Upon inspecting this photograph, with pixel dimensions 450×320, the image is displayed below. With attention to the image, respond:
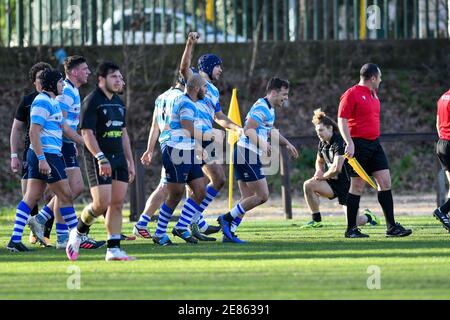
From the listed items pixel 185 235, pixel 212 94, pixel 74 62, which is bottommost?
pixel 185 235

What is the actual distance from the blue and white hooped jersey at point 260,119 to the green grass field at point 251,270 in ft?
3.90

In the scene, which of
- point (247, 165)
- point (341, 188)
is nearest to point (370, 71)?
point (247, 165)

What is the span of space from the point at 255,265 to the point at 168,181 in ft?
8.99

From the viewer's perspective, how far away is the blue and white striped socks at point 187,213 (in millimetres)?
14812

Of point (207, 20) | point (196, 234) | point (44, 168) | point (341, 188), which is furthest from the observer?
point (207, 20)

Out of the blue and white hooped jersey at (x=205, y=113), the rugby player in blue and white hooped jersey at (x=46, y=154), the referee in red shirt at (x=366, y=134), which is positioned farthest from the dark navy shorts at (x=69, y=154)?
the referee in red shirt at (x=366, y=134)

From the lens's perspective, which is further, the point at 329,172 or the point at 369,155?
the point at 329,172

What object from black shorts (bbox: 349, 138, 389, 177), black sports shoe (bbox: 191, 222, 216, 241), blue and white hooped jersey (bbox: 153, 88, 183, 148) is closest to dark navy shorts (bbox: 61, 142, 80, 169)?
blue and white hooped jersey (bbox: 153, 88, 183, 148)

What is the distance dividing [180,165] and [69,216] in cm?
141

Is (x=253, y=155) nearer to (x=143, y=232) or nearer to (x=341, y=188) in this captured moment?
(x=143, y=232)

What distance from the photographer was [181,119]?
1430 centimetres

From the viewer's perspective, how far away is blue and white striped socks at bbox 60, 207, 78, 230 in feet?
46.6

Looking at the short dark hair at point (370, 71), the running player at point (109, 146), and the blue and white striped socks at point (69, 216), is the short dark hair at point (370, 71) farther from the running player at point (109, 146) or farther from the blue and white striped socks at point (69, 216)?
the blue and white striped socks at point (69, 216)

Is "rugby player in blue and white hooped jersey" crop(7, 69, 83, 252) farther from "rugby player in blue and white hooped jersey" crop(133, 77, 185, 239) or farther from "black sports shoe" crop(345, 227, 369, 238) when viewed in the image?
"black sports shoe" crop(345, 227, 369, 238)
